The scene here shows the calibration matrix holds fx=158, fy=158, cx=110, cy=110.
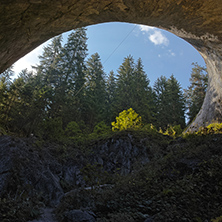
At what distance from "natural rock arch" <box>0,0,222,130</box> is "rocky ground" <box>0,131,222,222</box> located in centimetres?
354

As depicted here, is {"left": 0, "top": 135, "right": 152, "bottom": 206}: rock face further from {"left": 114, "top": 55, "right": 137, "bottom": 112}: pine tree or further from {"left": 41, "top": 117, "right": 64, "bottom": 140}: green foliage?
{"left": 114, "top": 55, "right": 137, "bottom": 112}: pine tree

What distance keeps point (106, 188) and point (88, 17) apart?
4.92 metres

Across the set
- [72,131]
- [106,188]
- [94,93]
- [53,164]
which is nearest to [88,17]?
[106,188]

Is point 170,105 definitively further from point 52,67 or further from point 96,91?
point 52,67

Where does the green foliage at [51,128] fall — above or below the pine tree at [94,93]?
below

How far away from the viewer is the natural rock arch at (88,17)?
2.22 m

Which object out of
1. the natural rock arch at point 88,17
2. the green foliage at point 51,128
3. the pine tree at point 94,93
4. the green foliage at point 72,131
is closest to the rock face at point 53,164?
the green foliage at point 51,128

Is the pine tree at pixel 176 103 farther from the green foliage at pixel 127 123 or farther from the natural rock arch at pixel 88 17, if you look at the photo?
the natural rock arch at pixel 88 17

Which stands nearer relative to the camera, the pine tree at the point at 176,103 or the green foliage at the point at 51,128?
the green foliage at the point at 51,128

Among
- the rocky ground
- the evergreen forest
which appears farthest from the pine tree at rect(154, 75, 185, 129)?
the rocky ground

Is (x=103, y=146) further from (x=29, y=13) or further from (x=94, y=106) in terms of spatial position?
(x=94, y=106)

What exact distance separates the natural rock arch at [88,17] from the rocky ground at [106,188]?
3.54 m

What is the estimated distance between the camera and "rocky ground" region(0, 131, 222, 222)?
354cm

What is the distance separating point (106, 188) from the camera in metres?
5.25
